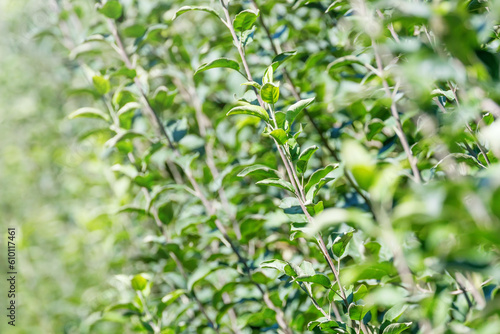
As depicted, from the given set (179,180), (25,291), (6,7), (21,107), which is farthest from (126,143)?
Result: (21,107)

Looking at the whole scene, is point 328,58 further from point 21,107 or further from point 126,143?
point 21,107

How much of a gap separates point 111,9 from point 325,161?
0.98 metres

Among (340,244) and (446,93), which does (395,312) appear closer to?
(340,244)

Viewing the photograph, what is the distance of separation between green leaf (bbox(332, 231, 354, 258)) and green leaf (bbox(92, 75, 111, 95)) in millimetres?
957

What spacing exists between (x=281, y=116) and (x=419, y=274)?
0.56 m

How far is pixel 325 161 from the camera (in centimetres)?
176

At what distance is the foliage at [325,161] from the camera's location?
0.58 meters

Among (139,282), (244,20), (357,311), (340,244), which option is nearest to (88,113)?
(139,282)

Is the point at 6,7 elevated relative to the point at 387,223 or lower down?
elevated

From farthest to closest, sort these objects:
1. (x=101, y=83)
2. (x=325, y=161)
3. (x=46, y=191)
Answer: (x=46, y=191), (x=325, y=161), (x=101, y=83)

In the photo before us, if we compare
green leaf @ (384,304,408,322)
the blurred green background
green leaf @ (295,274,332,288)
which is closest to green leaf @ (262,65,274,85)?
green leaf @ (295,274,332,288)

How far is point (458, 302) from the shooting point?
3.74 ft

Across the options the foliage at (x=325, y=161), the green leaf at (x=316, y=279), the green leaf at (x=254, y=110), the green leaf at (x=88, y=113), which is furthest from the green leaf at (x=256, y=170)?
the green leaf at (x=88, y=113)

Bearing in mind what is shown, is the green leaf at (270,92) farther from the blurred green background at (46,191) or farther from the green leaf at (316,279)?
the blurred green background at (46,191)
